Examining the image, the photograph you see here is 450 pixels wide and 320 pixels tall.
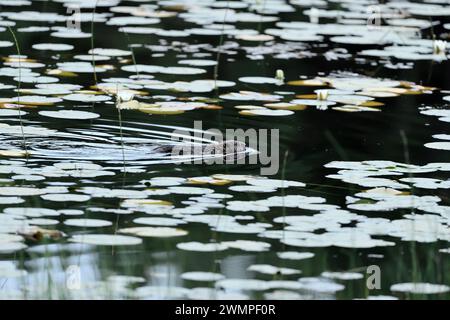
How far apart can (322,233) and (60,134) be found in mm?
2100

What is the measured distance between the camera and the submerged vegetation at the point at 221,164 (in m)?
4.30

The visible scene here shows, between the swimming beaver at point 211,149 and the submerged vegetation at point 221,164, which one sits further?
the swimming beaver at point 211,149

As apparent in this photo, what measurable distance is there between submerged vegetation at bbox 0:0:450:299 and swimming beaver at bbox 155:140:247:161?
10 centimetres

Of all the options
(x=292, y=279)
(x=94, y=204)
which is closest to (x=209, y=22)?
(x=94, y=204)

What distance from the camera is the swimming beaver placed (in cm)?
609

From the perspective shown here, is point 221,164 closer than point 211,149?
Yes

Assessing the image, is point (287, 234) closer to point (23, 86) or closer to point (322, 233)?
point (322, 233)

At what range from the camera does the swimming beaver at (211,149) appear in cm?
609

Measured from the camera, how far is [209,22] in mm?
10062

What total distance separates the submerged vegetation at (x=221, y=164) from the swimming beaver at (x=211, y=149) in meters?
0.10

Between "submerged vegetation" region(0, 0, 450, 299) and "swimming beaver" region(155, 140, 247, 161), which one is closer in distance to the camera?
"submerged vegetation" region(0, 0, 450, 299)

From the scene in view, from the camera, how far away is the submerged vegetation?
430 cm

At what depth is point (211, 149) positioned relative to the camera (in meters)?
6.12

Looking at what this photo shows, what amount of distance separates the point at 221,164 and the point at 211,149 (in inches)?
10.5
